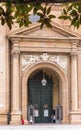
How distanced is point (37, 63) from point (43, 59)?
539 millimetres

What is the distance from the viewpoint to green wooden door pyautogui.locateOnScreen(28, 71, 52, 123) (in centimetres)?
4012

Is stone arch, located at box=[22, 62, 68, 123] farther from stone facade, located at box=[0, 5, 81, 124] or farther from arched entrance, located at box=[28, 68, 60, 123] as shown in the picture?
arched entrance, located at box=[28, 68, 60, 123]

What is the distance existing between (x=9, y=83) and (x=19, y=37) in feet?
10.9

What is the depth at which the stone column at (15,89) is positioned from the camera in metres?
38.0

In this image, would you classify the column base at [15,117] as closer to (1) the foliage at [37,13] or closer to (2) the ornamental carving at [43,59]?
(2) the ornamental carving at [43,59]

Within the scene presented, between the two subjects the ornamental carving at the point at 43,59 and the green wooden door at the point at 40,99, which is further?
the green wooden door at the point at 40,99

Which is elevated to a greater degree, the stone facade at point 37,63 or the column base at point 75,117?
the stone facade at point 37,63

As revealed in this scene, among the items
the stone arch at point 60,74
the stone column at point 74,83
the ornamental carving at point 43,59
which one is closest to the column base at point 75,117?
the stone column at point 74,83

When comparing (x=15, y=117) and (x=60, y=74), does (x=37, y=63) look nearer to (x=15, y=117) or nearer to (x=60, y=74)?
(x=60, y=74)

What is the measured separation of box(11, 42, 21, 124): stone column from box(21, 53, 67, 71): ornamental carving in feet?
2.53

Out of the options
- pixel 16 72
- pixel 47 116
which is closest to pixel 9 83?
pixel 16 72

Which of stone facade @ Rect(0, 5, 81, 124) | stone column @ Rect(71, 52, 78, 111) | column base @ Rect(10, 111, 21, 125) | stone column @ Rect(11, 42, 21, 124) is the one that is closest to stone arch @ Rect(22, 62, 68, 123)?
stone facade @ Rect(0, 5, 81, 124)

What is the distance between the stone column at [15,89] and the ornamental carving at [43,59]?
2.53ft

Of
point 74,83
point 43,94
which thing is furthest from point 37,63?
point 74,83
